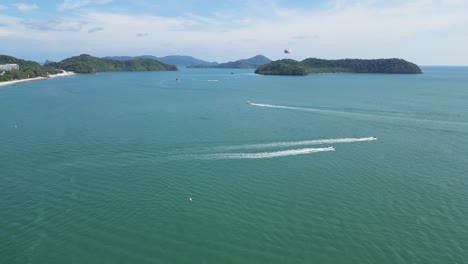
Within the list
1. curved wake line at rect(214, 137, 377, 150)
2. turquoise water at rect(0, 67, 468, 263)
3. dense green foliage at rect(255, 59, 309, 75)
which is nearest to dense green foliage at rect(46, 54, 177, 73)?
dense green foliage at rect(255, 59, 309, 75)

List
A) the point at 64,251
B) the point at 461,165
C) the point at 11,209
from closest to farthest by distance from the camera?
1. the point at 64,251
2. the point at 11,209
3. the point at 461,165

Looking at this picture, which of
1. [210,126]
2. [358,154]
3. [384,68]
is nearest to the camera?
[358,154]

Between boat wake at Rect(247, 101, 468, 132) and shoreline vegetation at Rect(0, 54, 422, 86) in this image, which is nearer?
boat wake at Rect(247, 101, 468, 132)

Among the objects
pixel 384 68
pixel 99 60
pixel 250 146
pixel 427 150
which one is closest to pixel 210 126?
pixel 250 146

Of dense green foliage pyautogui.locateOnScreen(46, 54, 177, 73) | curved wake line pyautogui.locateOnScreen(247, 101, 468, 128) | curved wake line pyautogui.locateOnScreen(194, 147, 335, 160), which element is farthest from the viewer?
dense green foliage pyautogui.locateOnScreen(46, 54, 177, 73)

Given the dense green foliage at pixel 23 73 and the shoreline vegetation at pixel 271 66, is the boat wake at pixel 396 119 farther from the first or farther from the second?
the shoreline vegetation at pixel 271 66

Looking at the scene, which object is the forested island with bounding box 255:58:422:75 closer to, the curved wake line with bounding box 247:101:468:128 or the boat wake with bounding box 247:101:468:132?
the curved wake line with bounding box 247:101:468:128

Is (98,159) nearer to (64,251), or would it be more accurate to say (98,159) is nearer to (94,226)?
(94,226)
